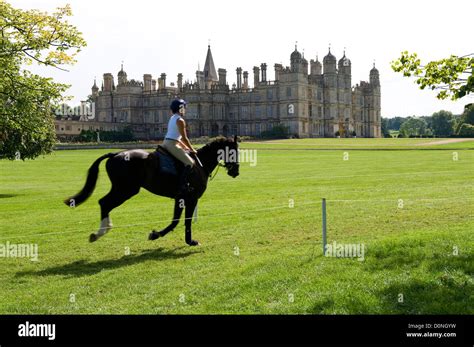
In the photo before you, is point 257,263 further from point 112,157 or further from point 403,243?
point 112,157

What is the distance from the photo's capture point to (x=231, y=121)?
113 m

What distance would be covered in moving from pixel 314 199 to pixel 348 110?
104 meters

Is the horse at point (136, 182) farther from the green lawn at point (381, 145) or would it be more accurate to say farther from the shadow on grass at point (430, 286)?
the green lawn at point (381, 145)

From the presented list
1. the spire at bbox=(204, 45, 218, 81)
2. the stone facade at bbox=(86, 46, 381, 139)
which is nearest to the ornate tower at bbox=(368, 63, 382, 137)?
the stone facade at bbox=(86, 46, 381, 139)

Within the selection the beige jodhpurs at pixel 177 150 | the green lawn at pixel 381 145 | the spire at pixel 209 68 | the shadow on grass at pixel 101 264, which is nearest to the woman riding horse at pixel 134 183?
the beige jodhpurs at pixel 177 150

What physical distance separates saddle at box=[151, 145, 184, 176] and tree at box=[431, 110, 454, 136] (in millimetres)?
136448

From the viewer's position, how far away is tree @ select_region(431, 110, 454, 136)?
139375mm

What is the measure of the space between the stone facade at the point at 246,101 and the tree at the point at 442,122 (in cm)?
2707

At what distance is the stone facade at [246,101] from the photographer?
10675 centimetres

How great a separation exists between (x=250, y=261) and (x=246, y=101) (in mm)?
102230

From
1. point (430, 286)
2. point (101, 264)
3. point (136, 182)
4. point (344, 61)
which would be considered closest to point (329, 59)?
point (344, 61)

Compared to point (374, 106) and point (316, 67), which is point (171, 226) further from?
point (374, 106)

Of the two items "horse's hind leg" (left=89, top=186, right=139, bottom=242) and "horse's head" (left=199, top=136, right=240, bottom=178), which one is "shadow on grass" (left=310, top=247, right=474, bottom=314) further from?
"horse's hind leg" (left=89, top=186, right=139, bottom=242)
